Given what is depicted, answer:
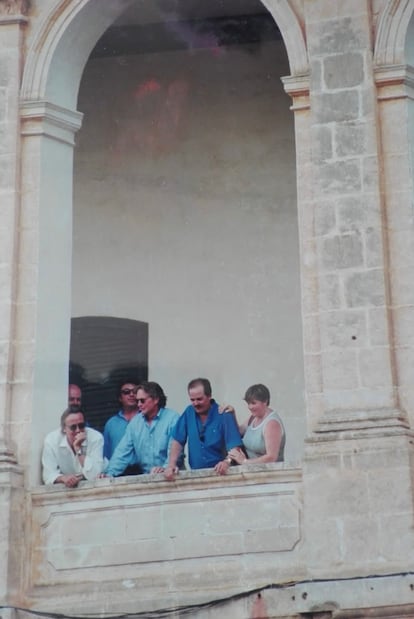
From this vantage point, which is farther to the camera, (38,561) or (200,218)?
(200,218)

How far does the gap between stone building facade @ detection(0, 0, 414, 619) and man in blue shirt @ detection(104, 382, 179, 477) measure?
428 mm

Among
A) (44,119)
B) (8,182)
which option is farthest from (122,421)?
(44,119)

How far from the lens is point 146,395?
15.4 meters

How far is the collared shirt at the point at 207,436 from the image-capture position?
15.0 meters

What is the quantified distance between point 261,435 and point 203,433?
48cm

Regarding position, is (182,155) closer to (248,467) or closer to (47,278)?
(47,278)

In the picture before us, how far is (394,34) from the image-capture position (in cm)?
1550

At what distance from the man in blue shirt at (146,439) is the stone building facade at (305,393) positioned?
43 cm

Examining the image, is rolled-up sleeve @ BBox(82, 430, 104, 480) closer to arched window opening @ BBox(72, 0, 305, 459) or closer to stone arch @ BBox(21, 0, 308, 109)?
arched window opening @ BBox(72, 0, 305, 459)

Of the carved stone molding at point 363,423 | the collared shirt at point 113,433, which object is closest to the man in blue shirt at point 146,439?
the collared shirt at point 113,433

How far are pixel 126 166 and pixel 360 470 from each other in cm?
598

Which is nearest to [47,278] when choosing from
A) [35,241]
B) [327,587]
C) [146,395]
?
[35,241]

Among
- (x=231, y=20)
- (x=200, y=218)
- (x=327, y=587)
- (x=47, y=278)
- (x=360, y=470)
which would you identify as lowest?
(x=327, y=587)

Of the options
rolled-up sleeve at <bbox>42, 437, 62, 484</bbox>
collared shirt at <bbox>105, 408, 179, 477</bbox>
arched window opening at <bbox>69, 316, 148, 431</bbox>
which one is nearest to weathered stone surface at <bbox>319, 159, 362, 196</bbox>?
collared shirt at <bbox>105, 408, 179, 477</bbox>
